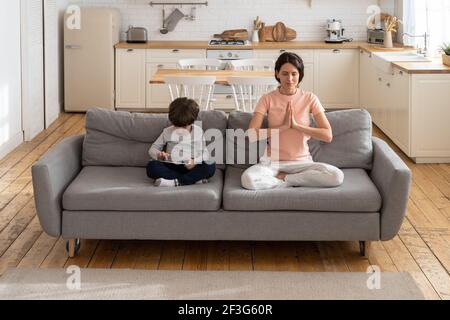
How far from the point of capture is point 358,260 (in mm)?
4551

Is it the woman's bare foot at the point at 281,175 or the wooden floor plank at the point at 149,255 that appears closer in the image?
the wooden floor plank at the point at 149,255

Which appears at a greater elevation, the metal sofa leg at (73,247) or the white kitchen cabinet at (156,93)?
the white kitchen cabinet at (156,93)

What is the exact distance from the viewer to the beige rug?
→ 3.99m

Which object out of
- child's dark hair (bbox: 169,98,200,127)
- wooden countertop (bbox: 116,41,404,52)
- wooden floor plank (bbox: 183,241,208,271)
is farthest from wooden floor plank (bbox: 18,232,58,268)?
wooden countertop (bbox: 116,41,404,52)

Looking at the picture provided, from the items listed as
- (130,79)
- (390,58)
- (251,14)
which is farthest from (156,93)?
(390,58)

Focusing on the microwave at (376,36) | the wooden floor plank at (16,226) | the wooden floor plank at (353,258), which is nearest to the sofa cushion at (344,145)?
the wooden floor plank at (353,258)

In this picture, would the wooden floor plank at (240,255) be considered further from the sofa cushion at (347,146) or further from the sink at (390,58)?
the sink at (390,58)

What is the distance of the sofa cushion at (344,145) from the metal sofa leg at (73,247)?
106 cm

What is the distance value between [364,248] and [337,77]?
5.42 meters

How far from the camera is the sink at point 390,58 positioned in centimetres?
778

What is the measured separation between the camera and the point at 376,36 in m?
9.59

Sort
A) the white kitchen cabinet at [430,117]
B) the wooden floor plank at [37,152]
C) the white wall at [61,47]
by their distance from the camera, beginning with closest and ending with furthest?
the wooden floor plank at [37,152], the white kitchen cabinet at [430,117], the white wall at [61,47]
